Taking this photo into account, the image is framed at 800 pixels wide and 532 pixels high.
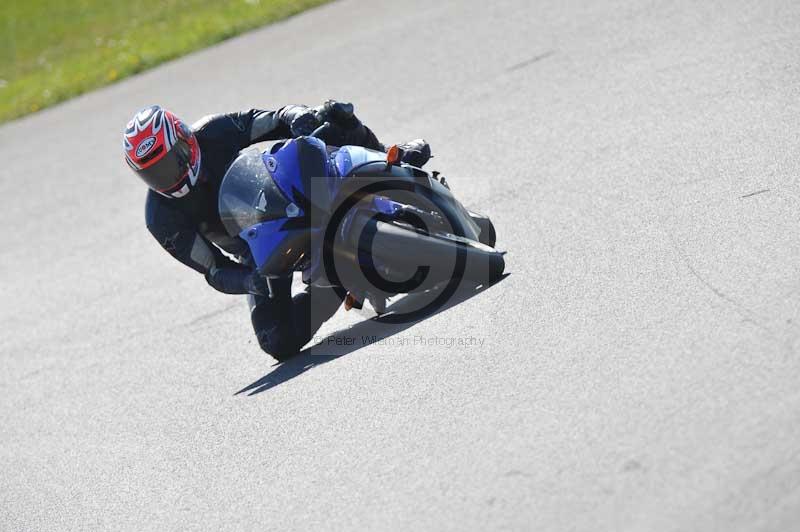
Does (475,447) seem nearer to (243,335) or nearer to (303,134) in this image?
(303,134)

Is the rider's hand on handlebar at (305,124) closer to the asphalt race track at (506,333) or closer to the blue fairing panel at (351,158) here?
the blue fairing panel at (351,158)

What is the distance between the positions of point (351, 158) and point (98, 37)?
1348cm

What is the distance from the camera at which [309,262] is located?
6238mm

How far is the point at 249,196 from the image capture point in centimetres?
614

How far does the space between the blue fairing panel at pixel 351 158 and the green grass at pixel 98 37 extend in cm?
907

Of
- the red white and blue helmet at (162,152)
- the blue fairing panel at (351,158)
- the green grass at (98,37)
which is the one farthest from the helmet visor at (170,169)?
the green grass at (98,37)

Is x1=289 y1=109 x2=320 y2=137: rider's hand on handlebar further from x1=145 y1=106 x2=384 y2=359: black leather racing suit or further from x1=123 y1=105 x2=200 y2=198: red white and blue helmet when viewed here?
x1=123 y1=105 x2=200 y2=198: red white and blue helmet

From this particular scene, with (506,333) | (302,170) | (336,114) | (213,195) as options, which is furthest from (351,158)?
(506,333)

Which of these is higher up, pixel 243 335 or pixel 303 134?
pixel 303 134

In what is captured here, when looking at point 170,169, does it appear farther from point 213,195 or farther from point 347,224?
point 347,224

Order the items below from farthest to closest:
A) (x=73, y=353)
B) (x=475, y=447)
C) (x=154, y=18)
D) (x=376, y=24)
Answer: (x=154, y=18), (x=376, y=24), (x=73, y=353), (x=475, y=447)

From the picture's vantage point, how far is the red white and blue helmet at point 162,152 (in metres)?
6.75

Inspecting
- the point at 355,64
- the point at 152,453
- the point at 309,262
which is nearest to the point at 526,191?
the point at 309,262

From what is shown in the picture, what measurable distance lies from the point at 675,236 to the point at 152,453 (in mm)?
3228
